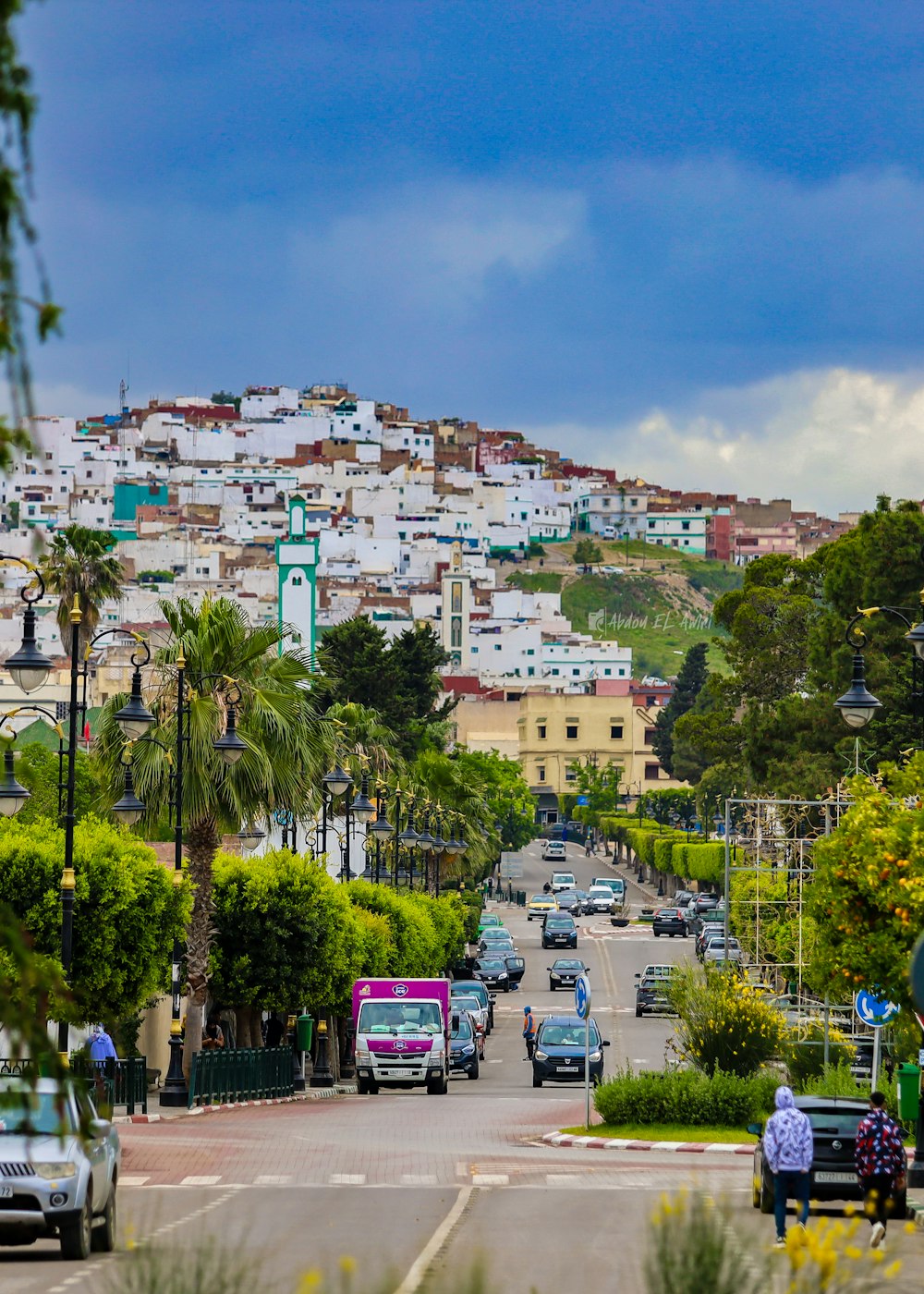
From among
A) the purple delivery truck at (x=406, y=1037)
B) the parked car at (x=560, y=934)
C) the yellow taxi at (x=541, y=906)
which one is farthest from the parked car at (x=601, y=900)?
the purple delivery truck at (x=406, y=1037)

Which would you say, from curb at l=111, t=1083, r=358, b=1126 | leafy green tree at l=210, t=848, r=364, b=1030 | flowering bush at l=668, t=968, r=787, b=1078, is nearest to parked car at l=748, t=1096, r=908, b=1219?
→ curb at l=111, t=1083, r=358, b=1126

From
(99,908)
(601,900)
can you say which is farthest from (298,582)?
(99,908)

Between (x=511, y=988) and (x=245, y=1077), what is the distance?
4248 cm

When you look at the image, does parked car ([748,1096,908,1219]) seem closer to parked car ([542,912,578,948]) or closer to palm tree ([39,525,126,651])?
palm tree ([39,525,126,651])

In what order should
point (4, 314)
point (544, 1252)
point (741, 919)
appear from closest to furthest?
point (4, 314)
point (544, 1252)
point (741, 919)

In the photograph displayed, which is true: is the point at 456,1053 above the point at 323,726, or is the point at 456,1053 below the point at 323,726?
below

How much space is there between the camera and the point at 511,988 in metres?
80.2

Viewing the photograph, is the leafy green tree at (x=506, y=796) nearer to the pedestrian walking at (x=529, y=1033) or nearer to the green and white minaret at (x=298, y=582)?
the green and white minaret at (x=298, y=582)

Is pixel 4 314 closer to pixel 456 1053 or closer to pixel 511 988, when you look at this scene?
pixel 456 1053

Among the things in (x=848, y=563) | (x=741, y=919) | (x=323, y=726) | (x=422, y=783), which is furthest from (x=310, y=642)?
(x=323, y=726)

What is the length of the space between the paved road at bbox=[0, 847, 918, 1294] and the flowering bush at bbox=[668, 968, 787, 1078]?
9.12 feet

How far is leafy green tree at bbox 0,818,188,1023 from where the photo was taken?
33125 mm

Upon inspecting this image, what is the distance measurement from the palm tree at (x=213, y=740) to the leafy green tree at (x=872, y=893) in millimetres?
12435

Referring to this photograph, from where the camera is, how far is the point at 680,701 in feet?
630
